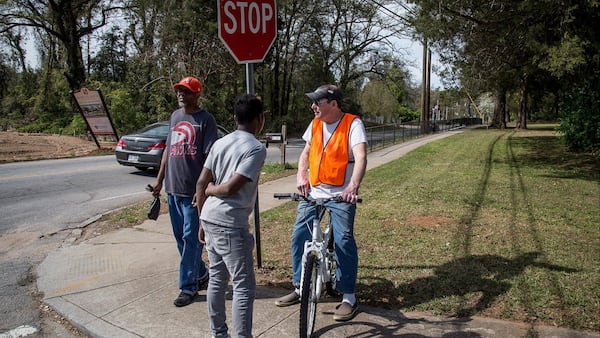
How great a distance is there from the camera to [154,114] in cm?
2633

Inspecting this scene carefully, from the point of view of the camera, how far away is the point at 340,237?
3.72 m

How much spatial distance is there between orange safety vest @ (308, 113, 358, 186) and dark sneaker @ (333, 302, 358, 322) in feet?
3.24

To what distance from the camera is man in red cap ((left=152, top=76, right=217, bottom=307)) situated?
12.8 feet

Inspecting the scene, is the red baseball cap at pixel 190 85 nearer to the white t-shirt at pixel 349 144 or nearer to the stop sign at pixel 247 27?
the stop sign at pixel 247 27

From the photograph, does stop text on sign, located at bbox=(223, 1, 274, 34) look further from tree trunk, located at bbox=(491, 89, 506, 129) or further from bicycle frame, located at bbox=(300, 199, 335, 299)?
tree trunk, located at bbox=(491, 89, 506, 129)

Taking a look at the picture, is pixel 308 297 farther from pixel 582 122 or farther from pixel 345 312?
pixel 582 122

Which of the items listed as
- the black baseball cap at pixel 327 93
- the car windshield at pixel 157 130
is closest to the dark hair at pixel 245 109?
the black baseball cap at pixel 327 93

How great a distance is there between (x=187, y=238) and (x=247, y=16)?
2114 millimetres

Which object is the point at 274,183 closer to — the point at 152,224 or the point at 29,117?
the point at 152,224

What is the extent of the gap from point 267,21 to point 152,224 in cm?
381

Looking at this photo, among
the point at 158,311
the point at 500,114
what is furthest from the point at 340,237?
the point at 500,114

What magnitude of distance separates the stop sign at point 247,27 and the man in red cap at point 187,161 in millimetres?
671

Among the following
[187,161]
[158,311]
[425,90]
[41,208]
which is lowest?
[158,311]

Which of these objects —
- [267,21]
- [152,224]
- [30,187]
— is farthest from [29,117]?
[267,21]
